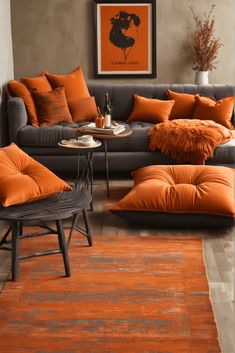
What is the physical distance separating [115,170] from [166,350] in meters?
3.24

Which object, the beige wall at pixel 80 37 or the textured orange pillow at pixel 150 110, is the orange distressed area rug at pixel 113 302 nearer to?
the textured orange pillow at pixel 150 110

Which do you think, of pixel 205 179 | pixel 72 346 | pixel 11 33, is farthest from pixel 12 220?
pixel 11 33

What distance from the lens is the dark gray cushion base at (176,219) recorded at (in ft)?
14.6

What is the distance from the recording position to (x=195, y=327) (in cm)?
305

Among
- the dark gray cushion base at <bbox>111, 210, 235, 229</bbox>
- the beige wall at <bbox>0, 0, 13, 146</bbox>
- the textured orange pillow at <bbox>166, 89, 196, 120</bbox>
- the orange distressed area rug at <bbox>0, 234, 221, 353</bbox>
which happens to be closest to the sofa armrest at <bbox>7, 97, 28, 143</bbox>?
the beige wall at <bbox>0, 0, 13, 146</bbox>

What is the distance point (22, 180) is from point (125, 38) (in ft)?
12.4

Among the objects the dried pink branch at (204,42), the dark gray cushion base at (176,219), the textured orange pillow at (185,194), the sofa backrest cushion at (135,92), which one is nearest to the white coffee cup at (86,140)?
the textured orange pillow at (185,194)

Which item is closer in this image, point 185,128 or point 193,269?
point 193,269

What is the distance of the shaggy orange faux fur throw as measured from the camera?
18.5ft

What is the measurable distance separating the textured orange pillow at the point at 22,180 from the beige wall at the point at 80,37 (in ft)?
10.8

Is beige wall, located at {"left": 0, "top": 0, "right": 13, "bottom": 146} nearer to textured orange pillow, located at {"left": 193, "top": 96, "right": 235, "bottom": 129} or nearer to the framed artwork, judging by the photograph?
the framed artwork

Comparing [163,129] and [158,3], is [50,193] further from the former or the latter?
[158,3]

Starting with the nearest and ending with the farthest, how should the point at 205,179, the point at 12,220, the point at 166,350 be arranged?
the point at 166,350, the point at 12,220, the point at 205,179

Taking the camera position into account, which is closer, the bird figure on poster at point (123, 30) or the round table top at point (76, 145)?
the round table top at point (76, 145)
